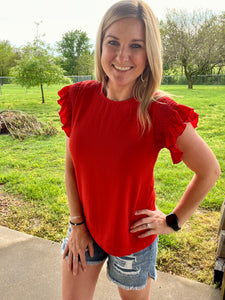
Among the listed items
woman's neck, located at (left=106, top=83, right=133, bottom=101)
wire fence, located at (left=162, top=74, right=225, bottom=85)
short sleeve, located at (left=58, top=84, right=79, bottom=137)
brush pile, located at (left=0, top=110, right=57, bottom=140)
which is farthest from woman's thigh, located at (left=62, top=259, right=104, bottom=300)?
wire fence, located at (left=162, top=74, right=225, bottom=85)

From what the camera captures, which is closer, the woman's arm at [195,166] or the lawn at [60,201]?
the woman's arm at [195,166]

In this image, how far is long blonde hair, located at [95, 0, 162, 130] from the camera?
44.4 inches

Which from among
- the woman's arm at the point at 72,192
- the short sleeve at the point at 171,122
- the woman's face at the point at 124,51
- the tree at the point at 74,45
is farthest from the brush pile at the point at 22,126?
the tree at the point at 74,45

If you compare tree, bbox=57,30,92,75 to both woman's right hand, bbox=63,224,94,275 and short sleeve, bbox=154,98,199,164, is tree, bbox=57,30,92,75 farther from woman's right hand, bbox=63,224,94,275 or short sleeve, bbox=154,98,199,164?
short sleeve, bbox=154,98,199,164

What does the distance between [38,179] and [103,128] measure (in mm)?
3139

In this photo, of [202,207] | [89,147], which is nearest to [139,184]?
[89,147]

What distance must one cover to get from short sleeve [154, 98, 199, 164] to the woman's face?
0.68 ft

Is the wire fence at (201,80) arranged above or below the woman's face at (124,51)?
above

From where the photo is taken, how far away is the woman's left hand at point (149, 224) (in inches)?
49.7

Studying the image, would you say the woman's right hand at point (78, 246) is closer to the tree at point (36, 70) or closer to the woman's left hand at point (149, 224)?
the woman's left hand at point (149, 224)

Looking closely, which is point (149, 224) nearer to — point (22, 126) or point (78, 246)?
point (78, 246)

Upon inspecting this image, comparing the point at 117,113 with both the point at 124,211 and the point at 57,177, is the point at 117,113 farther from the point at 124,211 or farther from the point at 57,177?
the point at 57,177

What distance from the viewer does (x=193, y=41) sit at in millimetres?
22469

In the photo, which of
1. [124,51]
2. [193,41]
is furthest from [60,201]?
[193,41]
